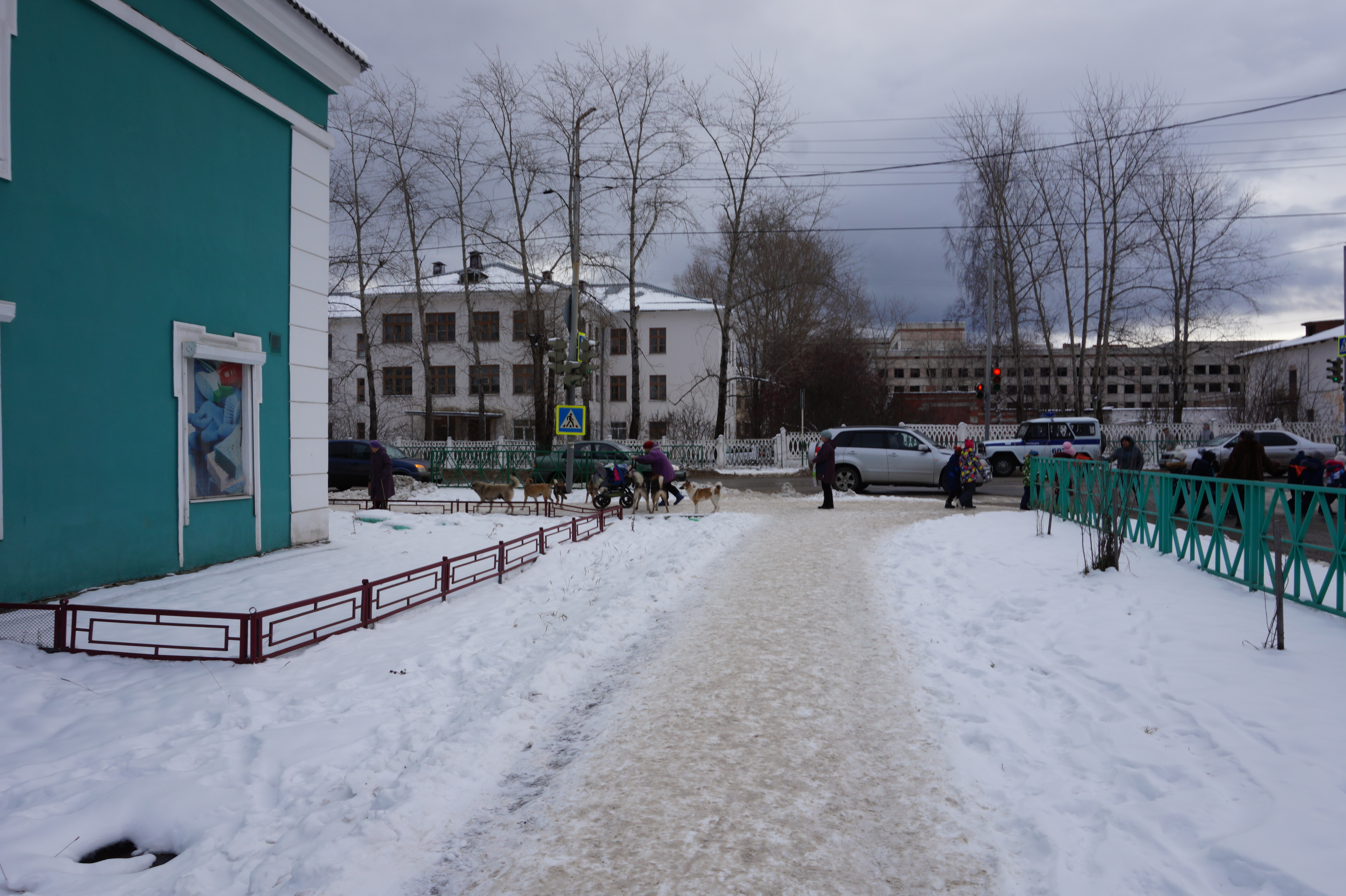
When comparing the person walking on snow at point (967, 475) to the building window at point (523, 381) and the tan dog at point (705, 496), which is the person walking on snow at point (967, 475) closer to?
the tan dog at point (705, 496)

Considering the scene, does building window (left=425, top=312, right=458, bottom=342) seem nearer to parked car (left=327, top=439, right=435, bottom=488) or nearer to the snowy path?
parked car (left=327, top=439, right=435, bottom=488)

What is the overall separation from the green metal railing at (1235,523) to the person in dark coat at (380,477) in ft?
39.4

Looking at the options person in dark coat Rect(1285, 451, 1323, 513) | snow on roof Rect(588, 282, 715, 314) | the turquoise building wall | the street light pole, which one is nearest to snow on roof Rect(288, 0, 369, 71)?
the turquoise building wall

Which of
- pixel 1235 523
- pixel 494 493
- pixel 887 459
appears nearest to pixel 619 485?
pixel 494 493

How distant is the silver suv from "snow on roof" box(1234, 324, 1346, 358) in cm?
3729

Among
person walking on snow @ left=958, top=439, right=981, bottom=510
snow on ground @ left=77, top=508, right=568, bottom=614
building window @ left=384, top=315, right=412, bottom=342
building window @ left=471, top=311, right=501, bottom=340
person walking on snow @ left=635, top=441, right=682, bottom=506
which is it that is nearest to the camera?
snow on ground @ left=77, top=508, right=568, bottom=614

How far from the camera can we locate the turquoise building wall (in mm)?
6848

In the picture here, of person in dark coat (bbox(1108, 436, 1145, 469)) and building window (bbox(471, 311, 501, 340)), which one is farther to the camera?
building window (bbox(471, 311, 501, 340))

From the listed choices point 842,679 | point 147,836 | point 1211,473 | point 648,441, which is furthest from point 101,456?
point 1211,473

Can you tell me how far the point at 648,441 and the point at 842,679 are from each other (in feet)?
39.8

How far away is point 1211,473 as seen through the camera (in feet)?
47.5

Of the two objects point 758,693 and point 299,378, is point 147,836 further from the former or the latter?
point 299,378

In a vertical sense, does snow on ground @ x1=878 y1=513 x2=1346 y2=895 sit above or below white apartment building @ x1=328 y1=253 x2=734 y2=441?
below

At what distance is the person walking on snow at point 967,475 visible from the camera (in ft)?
55.3
